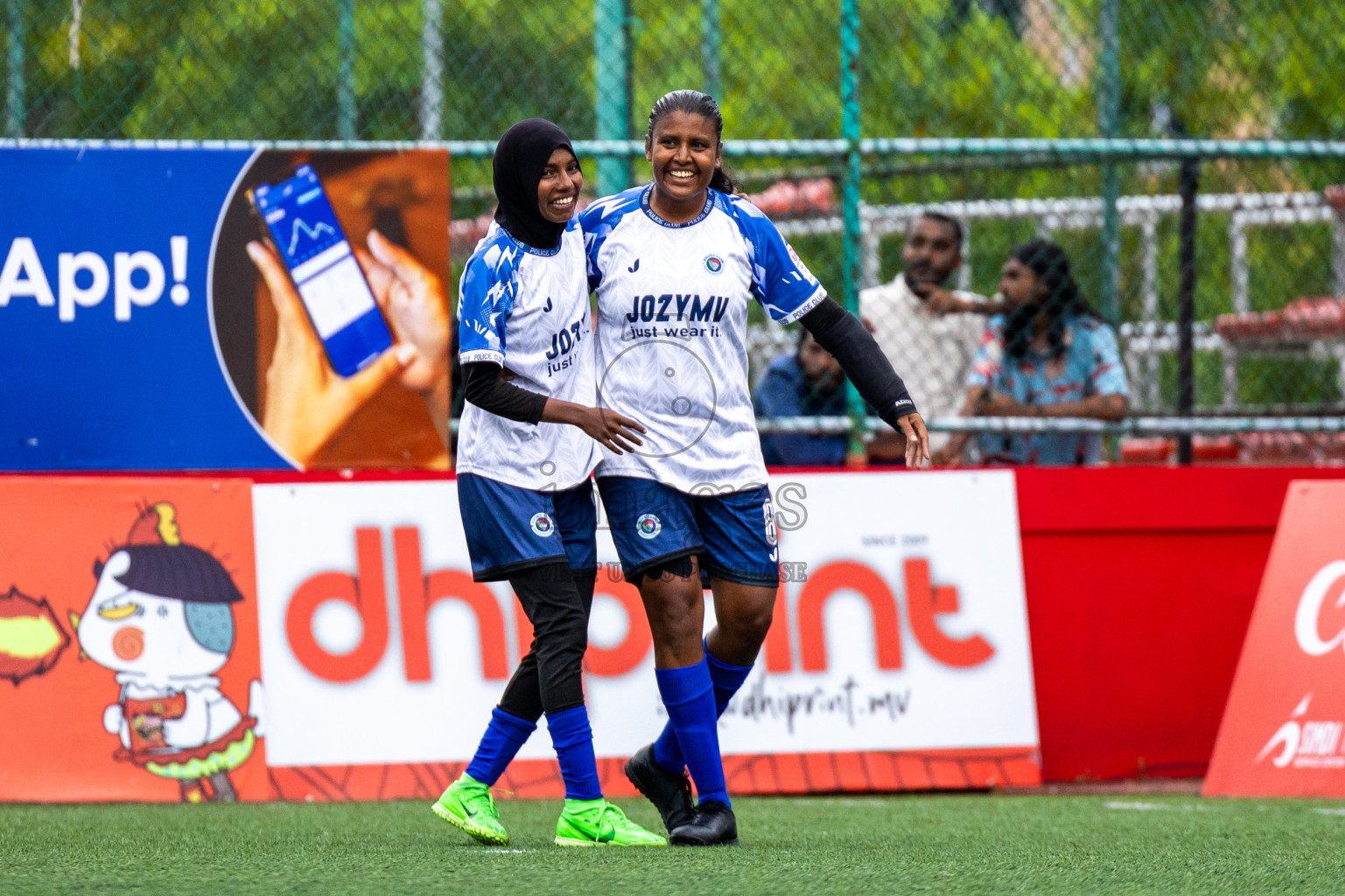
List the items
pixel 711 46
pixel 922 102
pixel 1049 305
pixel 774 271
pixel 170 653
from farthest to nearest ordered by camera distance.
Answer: pixel 922 102 → pixel 711 46 → pixel 1049 305 → pixel 170 653 → pixel 774 271

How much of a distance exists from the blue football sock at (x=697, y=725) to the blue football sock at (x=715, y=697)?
0.31ft

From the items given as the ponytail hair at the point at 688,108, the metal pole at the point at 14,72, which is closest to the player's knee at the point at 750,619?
the ponytail hair at the point at 688,108

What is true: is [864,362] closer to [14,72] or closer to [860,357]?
[860,357]

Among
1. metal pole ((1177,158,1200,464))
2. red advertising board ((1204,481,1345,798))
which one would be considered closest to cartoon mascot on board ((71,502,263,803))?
red advertising board ((1204,481,1345,798))

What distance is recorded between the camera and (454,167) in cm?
864

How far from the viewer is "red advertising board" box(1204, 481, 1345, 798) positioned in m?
5.94

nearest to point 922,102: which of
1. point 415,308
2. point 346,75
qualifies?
point 346,75

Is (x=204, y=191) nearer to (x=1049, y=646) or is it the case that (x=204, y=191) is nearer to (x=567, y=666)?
(x=567, y=666)

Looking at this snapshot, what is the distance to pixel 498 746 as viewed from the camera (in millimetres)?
4371

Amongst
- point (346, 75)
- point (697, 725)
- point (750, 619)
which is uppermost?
point (346, 75)

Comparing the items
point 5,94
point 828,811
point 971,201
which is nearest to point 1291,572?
point 828,811

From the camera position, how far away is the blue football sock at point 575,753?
4.15m

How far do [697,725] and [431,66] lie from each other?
334cm

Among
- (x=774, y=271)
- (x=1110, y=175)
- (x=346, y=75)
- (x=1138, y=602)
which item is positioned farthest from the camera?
(x=1110, y=175)
